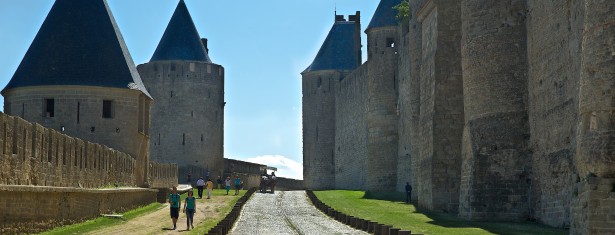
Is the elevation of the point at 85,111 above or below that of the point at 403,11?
below

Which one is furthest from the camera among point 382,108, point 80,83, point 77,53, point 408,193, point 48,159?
point 382,108

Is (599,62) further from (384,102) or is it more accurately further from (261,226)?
(384,102)

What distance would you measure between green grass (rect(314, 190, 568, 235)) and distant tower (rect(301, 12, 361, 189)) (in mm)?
24447

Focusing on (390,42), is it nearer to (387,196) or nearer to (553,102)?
(387,196)

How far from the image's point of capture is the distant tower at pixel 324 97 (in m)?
67.4

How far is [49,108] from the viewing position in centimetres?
3847

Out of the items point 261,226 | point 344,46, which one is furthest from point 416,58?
point 344,46

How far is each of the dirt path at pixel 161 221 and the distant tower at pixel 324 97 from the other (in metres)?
27.7

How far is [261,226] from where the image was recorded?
2792cm

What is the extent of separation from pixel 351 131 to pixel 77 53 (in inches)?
944

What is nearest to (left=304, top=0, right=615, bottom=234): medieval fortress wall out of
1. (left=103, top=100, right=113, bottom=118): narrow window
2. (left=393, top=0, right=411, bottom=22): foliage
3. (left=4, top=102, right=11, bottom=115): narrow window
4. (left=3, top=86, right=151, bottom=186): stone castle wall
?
(left=393, top=0, right=411, bottom=22): foliage

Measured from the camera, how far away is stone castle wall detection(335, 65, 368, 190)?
5594 centimetres

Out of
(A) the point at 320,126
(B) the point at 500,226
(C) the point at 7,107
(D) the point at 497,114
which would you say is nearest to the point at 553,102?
(D) the point at 497,114

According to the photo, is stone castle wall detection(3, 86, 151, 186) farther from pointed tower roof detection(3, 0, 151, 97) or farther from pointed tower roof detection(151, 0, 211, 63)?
pointed tower roof detection(151, 0, 211, 63)
